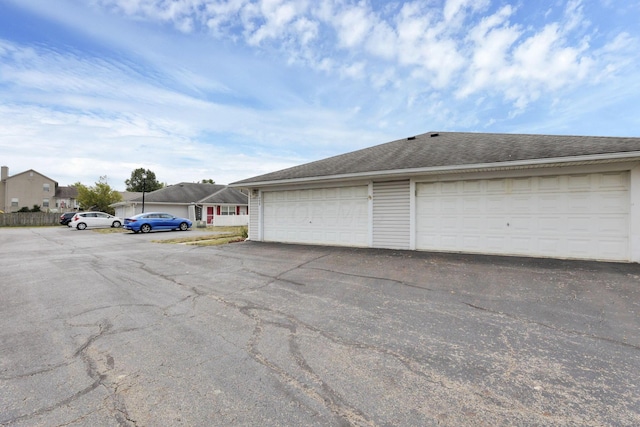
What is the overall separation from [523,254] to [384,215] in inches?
164

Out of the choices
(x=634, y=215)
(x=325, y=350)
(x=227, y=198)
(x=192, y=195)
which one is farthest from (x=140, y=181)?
(x=634, y=215)

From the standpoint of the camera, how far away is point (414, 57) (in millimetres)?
11609

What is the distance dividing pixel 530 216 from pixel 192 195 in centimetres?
3024

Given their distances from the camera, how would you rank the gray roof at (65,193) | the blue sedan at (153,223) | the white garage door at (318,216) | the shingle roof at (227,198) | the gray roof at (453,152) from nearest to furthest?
the gray roof at (453,152) < the white garage door at (318,216) < the blue sedan at (153,223) < the shingle roof at (227,198) < the gray roof at (65,193)

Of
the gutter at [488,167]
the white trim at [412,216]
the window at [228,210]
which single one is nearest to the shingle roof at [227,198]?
the window at [228,210]

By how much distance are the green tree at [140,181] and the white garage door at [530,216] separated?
222 ft

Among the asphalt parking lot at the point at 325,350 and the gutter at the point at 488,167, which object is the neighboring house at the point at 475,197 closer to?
the gutter at the point at 488,167

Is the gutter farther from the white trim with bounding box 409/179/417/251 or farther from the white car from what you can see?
the white car

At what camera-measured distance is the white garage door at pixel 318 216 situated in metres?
10.8

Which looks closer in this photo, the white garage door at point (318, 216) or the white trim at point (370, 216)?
the white trim at point (370, 216)

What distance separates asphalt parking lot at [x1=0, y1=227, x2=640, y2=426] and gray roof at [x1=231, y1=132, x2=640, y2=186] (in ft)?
10.3

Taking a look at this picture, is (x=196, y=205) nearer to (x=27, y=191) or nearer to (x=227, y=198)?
(x=227, y=198)

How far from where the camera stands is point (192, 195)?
31.2 m

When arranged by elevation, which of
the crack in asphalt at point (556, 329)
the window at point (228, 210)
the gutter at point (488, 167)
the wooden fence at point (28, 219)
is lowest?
the crack in asphalt at point (556, 329)
